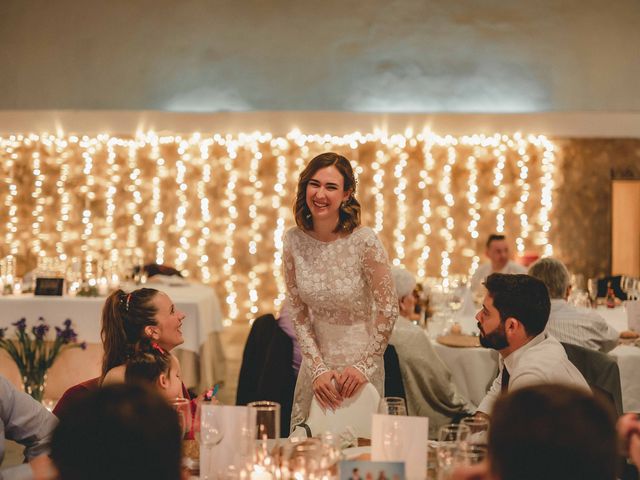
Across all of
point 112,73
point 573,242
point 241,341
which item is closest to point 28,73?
point 112,73

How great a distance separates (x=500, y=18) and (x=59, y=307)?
18.1 ft

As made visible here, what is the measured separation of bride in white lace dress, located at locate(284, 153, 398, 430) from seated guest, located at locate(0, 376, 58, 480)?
101 centimetres

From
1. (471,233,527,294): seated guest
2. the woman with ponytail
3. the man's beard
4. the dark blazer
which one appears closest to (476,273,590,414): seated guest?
the man's beard

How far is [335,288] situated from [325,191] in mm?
387

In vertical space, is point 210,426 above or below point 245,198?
below

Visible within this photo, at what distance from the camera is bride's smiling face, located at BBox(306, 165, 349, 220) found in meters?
2.77

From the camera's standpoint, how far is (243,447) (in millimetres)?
1831

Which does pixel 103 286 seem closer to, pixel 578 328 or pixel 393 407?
pixel 578 328

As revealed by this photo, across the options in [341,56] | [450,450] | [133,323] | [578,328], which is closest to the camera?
[450,450]

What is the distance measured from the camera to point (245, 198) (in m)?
8.62

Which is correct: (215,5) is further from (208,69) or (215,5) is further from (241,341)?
(241,341)

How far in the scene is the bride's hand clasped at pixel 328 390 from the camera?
8.85 ft

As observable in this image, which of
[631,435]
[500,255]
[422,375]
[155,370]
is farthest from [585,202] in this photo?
[631,435]

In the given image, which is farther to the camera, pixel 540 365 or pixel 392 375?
pixel 392 375
